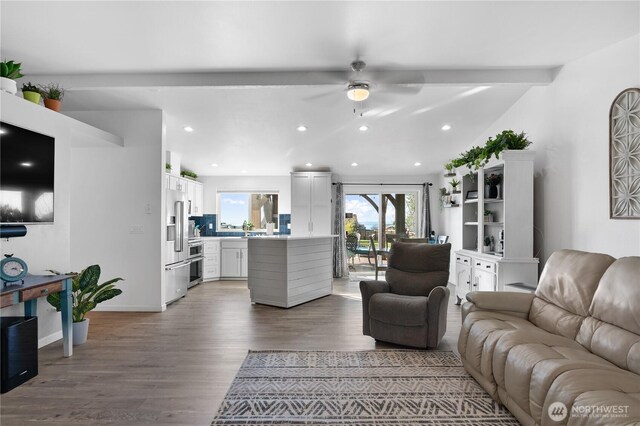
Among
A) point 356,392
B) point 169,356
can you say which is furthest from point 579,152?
point 169,356

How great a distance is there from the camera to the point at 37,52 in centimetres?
351

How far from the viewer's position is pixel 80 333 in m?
3.62

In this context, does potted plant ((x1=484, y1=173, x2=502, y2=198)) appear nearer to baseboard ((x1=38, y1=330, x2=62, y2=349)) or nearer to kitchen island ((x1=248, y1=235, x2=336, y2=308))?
kitchen island ((x1=248, y1=235, x2=336, y2=308))

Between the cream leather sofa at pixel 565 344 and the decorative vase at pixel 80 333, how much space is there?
3.56m

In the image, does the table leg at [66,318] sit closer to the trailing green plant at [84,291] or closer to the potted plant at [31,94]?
the trailing green plant at [84,291]

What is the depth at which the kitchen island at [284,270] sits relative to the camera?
520cm

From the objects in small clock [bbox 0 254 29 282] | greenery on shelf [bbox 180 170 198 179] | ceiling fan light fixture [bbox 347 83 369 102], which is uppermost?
ceiling fan light fixture [bbox 347 83 369 102]

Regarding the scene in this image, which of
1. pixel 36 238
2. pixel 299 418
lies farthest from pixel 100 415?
pixel 36 238

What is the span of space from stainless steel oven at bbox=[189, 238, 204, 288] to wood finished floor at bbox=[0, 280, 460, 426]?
42.6 inches

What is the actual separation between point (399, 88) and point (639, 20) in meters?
2.12

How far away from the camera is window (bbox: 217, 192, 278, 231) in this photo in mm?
8453

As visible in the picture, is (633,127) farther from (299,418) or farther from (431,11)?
(299,418)

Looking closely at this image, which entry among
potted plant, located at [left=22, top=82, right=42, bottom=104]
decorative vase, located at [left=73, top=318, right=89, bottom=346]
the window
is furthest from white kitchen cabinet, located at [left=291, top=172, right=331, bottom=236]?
potted plant, located at [left=22, top=82, right=42, bottom=104]

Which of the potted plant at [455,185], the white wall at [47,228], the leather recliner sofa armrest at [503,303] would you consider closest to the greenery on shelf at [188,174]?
the white wall at [47,228]
